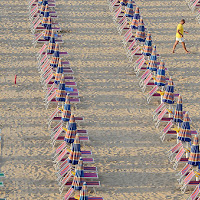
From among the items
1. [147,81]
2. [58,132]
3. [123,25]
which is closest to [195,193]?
[58,132]

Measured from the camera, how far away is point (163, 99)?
20.8 m

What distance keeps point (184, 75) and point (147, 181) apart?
676cm

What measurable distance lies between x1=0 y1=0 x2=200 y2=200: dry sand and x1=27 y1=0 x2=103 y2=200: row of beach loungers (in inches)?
10.0

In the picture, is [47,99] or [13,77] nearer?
[47,99]

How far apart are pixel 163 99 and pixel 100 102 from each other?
2.32 metres

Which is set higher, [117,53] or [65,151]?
[117,53]

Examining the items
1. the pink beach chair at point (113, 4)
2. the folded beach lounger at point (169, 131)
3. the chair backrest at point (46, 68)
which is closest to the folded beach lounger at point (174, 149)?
the folded beach lounger at point (169, 131)

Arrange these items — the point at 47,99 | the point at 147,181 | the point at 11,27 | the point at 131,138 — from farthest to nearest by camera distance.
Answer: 1. the point at 11,27
2. the point at 47,99
3. the point at 131,138
4. the point at 147,181

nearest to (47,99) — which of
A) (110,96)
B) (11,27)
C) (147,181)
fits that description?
(110,96)

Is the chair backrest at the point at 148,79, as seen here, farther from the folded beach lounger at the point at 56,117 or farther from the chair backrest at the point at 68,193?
the chair backrest at the point at 68,193

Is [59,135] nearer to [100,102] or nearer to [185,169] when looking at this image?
[100,102]

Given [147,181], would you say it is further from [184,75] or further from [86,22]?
[86,22]

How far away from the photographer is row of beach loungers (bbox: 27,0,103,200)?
57.8 ft

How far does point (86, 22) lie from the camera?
28625 millimetres
